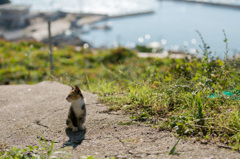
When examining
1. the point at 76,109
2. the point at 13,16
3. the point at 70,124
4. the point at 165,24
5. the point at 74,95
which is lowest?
the point at 70,124

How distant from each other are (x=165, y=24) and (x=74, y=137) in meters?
21.1

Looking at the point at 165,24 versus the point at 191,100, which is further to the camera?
the point at 165,24

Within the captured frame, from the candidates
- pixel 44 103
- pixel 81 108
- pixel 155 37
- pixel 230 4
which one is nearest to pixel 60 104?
pixel 44 103

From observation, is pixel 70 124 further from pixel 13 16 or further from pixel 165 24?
pixel 13 16

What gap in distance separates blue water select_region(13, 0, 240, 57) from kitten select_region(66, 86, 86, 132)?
22.0 ft

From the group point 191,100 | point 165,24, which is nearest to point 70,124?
point 191,100

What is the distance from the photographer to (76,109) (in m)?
2.93

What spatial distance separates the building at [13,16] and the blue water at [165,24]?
221 inches

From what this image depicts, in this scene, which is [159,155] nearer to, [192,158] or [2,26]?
[192,158]

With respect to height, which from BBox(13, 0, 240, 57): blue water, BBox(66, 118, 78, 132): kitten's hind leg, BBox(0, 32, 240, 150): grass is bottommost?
BBox(66, 118, 78, 132): kitten's hind leg

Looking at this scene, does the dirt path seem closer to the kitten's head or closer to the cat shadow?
the cat shadow

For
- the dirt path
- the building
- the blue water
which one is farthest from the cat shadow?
the building

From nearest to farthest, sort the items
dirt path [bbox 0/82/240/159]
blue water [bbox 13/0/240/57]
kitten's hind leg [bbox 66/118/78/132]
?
dirt path [bbox 0/82/240/159] → kitten's hind leg [bbox 66/118/78/132] → blue water [bbox 13/0/240/57]

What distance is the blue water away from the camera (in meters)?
15.6
